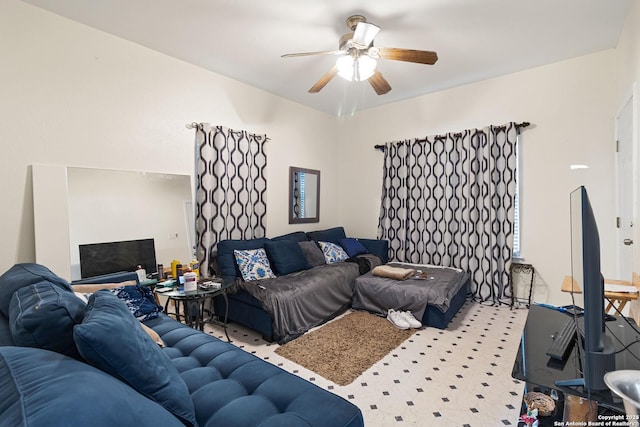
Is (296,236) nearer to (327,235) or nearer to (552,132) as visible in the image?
(327,235)

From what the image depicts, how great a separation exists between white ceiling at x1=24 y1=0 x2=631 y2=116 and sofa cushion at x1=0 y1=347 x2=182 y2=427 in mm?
2533

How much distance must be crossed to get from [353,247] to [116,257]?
2.94 metres

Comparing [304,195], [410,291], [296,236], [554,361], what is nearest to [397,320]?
[410,291]

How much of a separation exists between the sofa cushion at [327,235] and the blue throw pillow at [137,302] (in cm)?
249

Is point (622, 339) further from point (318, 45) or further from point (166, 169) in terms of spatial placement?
point (166, 169)

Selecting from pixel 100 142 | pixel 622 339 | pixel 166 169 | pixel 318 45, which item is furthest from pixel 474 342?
pixel 100 142

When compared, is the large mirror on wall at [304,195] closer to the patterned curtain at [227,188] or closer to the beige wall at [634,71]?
the patterned curtain at [227,188]

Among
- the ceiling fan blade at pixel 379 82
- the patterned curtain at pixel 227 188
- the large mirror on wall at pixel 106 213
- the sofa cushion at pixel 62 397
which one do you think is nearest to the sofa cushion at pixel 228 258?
the patterned curtain at pixel 227 188

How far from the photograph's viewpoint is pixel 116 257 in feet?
9.11

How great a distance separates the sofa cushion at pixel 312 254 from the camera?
13.3 feet

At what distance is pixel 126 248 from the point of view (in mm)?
2846

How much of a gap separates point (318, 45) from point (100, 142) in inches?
86.7

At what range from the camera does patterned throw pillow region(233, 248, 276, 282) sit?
11.2 ft

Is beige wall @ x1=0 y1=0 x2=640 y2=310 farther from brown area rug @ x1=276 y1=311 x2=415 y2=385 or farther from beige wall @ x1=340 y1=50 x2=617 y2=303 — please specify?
brown area rug @ x1=276 y1=311 x2=415 y2=385
